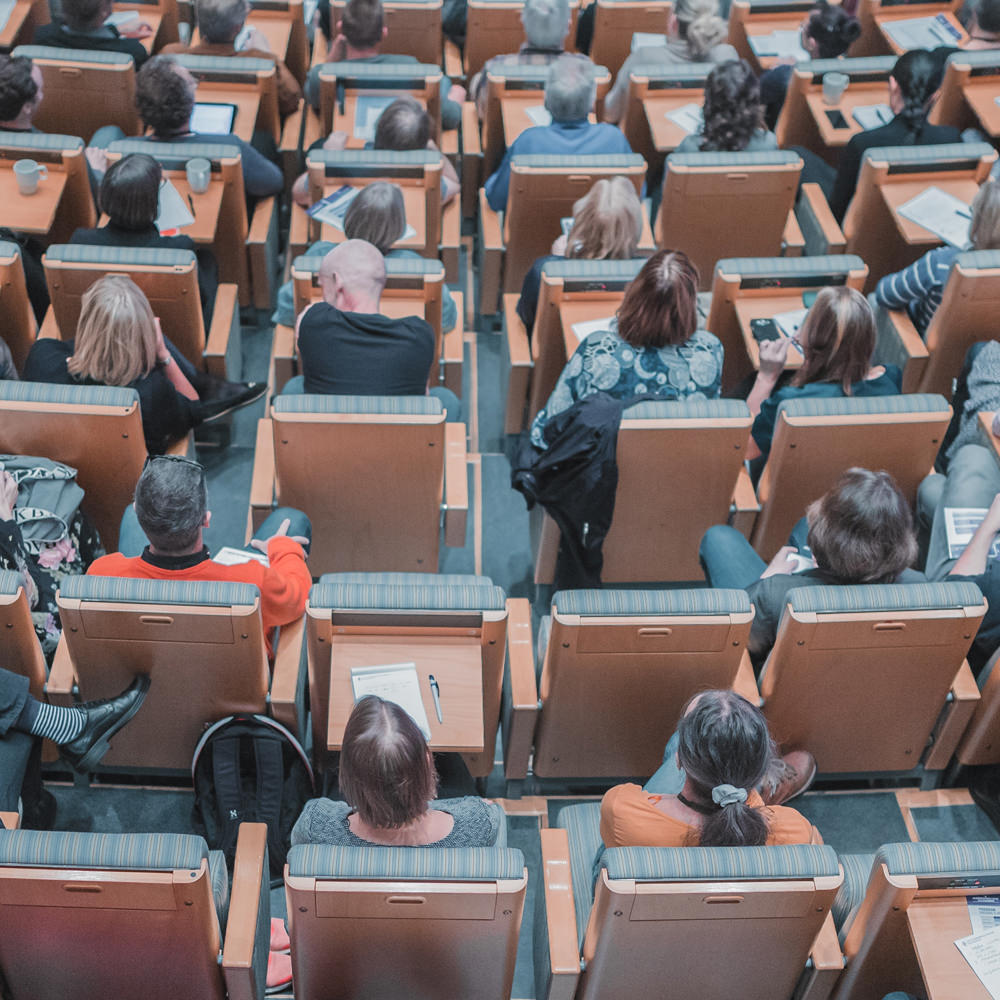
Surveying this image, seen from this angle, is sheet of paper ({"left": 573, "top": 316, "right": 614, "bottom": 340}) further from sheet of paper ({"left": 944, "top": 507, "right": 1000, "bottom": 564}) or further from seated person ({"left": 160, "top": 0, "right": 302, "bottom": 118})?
seated person ({"left": 160, "top": 0, "right": 302, "bottom": 118})

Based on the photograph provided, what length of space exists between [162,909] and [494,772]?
1.27 metres

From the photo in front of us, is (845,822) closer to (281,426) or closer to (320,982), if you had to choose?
(320,982)

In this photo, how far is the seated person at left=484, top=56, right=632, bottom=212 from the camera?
15.5 ft

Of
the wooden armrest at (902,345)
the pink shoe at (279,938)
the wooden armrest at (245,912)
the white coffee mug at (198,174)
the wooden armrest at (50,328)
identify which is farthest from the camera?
the white coffee mug at (198,174)

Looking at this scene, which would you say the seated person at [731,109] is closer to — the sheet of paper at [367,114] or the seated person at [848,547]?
the sheet of paper at [367,114]

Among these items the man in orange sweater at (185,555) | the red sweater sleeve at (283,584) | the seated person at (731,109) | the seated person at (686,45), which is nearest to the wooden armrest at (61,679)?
the man in orange sweater at (185,555)

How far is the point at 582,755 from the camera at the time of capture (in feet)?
10.3

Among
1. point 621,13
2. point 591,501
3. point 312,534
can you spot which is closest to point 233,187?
point 312,534

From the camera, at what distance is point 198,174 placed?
14.4ft

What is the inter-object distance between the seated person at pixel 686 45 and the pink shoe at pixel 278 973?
4013 millimetres

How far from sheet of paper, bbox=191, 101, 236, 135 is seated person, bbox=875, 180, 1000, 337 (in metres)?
2.59

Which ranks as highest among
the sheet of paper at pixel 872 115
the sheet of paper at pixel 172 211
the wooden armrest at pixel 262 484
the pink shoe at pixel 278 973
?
the sheet of paper at pixel 872 115

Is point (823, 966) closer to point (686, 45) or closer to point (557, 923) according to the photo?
point (557, 923)

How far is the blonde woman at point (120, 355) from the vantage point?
3.45m
